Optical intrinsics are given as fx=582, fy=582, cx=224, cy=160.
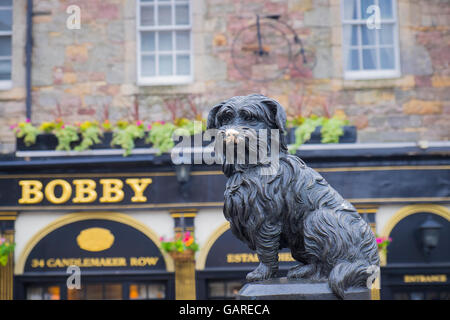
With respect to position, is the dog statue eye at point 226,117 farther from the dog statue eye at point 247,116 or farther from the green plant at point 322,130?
the green plant at point 322,130

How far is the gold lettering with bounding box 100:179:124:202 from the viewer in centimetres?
905

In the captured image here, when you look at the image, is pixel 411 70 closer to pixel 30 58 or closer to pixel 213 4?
pixel 213 4

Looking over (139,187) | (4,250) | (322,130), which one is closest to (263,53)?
(322,130)

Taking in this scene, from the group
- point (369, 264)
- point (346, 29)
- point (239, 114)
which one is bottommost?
point (369, 264)

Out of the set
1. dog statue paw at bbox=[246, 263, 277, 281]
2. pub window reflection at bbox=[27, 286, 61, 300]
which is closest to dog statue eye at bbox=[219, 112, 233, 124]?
dog statue paw at bbox=[246, 263, 277, 281]

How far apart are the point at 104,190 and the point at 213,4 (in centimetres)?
357

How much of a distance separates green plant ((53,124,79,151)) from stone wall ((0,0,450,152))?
22.1 inches

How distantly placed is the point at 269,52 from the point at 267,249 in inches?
257

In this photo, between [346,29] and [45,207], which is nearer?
[45,207]

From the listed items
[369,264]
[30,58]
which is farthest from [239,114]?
[30,58]

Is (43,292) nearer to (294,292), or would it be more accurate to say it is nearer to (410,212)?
(410,212)

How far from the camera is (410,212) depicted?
29.7 feet

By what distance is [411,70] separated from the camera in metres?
9.58
